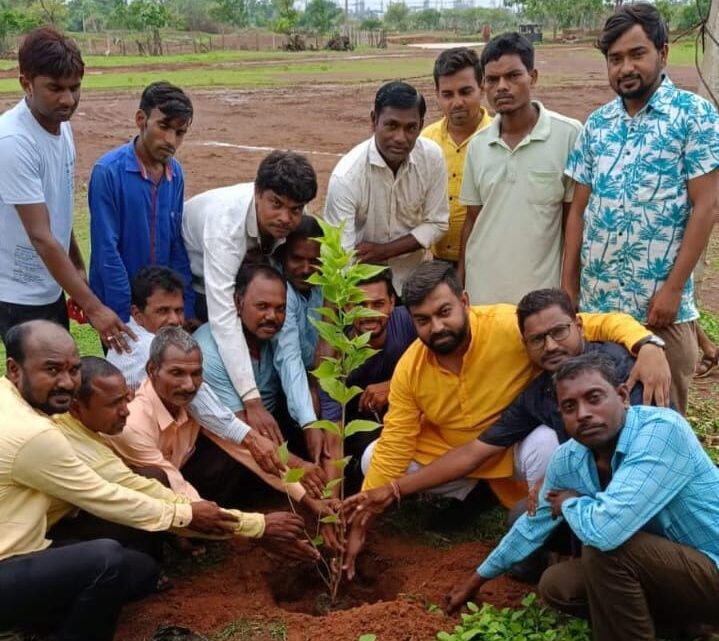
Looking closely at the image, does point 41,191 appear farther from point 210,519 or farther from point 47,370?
point 210,519

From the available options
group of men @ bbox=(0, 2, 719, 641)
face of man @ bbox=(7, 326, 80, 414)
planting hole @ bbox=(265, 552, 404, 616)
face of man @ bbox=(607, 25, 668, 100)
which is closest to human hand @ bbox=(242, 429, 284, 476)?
group of men @ bbox=(0, 2, 719, 641)

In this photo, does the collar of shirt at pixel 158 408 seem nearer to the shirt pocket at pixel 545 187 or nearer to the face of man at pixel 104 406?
the face of man at pixel 104 406

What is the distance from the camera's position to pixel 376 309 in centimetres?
440

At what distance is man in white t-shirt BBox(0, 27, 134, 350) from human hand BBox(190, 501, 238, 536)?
3.41ft

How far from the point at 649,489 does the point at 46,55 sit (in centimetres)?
303

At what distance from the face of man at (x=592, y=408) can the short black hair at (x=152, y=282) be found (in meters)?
2.05

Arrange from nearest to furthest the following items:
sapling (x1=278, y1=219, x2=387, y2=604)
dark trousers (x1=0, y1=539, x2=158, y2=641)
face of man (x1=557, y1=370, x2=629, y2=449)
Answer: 1. face of man (x1=557, y1=370, x2=629, y2=449)
2. dark trousers (x1=0, y1=539, x2=158, y2=641)
3. sapling (x1=278, y1=219, x2=387, y2=604)

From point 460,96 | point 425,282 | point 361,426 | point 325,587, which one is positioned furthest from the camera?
point 460,96

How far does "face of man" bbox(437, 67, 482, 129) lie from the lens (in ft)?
16.1

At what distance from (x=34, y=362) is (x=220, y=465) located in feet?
4.63

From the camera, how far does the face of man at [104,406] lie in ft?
11.6

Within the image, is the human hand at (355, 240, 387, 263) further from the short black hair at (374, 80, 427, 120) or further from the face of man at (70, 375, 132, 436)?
the face of man at (70, 375, 132, 436)

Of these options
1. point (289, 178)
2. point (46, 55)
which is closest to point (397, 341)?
point (289, 178)

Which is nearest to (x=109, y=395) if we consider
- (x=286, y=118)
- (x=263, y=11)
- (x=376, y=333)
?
(x=376, y=333)
